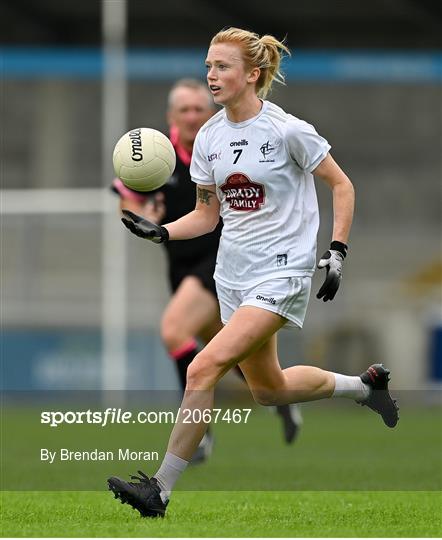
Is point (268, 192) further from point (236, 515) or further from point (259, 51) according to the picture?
point (236, 515)

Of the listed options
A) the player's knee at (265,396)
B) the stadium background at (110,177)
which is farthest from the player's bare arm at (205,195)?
the stadium background at (110,177)

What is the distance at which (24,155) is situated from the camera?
20.4 meters

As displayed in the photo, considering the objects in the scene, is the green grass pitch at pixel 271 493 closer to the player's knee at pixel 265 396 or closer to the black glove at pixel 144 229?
the player's knee at pixel 265 396

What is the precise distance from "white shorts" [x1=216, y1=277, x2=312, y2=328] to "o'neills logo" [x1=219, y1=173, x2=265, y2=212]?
0.35 meters

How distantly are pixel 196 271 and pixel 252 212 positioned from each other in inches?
118

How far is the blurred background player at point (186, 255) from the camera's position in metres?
8.92

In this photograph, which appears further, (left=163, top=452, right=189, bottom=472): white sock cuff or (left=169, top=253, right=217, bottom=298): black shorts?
(left=169, top=253, right=217, bottom=298): black shorts

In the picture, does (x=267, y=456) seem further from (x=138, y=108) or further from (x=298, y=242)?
(x=138, y=108)

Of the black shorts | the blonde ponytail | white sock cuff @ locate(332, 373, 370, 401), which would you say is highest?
the blonde ponytail

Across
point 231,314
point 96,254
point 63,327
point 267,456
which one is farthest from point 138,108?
point 231,314

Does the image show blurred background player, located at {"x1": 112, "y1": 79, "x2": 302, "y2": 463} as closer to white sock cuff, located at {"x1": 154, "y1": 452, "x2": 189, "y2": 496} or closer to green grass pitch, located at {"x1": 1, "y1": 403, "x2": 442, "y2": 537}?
green grass pitch, located at {"x1": 1, "y1": 403, "x2": 442, "y2": 537}

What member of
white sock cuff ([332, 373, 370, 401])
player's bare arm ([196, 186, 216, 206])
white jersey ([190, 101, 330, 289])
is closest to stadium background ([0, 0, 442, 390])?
white sock cuff ([332, 373, 370, 401])

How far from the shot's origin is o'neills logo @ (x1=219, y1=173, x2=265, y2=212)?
A: 20.2 ft

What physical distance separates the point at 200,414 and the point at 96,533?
805 millimetres
